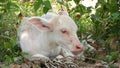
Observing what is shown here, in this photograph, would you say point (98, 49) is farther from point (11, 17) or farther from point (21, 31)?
point (11, 17)

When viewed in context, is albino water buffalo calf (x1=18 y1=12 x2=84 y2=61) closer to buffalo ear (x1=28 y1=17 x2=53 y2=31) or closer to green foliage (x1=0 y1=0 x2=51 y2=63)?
buffalo ear (x1=28 y1=17 x2=53 y2=31)

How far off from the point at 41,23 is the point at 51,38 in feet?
0.61

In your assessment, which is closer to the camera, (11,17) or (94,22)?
(94,22)

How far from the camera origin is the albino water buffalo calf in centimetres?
429

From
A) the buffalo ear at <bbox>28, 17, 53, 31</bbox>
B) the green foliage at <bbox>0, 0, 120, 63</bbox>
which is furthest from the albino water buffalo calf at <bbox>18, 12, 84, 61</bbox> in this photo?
the green foliage at <bbox>0, 0, 120, 63</bbox>

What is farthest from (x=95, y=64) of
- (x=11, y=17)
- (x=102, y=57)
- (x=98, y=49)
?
(x=11, y=17)

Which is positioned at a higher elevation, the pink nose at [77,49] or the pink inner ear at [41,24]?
the pink inner ear at [41,24]

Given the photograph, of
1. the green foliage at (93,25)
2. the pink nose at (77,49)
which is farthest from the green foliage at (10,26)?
the pink nose at (77,49)

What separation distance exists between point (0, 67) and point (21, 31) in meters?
0.85

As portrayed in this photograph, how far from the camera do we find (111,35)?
527 centimetres

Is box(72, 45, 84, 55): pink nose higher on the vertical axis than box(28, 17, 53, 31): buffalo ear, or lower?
lower

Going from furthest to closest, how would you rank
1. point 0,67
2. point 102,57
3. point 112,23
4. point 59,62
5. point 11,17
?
point 11,17
point 112,23
point 102,57
point 59,62
point 0,67

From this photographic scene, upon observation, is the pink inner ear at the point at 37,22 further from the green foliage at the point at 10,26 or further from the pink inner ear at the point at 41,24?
the green foliage at the point at 10,26

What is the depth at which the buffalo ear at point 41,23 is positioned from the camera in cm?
441
